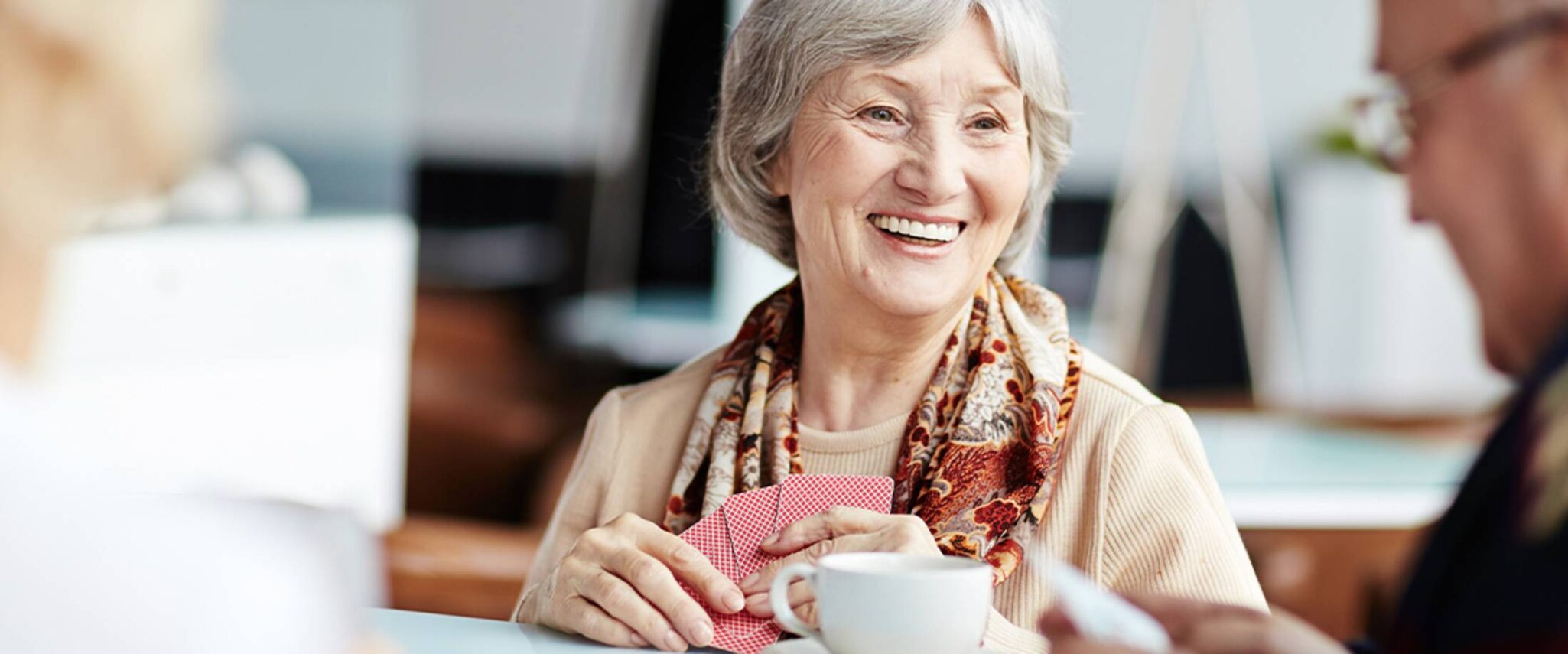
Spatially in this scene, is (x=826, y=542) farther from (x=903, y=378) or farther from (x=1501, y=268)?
(x=1501, y=268)

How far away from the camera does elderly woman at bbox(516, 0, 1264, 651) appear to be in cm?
122

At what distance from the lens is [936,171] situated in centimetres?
136

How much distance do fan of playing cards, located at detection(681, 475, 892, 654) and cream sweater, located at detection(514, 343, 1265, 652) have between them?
146mm

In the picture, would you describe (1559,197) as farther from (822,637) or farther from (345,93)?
(345,93)

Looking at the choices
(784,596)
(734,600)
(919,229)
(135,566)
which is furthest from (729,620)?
(135,566)

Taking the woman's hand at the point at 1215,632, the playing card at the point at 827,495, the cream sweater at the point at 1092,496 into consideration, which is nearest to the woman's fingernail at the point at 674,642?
the playing card at the point at 827,495

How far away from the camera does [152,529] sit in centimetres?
43

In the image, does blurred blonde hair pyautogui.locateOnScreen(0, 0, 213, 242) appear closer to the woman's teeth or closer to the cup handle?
the cup handle

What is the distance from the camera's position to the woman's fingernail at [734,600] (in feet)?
3.54

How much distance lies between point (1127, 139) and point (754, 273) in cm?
243

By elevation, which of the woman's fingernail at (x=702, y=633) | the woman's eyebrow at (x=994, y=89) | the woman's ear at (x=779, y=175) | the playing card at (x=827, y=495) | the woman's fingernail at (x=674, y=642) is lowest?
the woman's fingernail at (x=674, y=642)

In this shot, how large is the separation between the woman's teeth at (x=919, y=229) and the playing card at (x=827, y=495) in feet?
0.95

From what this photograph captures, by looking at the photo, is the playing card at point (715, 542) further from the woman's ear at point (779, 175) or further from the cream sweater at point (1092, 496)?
the woman's ear at point (779, 175)

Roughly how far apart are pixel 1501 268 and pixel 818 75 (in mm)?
868
